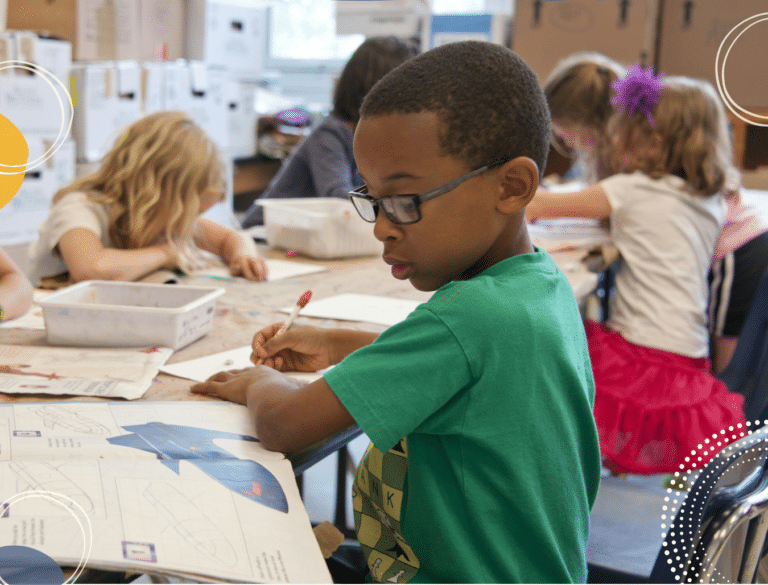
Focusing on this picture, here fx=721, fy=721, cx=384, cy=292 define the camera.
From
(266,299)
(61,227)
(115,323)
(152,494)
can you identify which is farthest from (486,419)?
(61,227)

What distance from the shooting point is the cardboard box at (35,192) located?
2454 millimetres

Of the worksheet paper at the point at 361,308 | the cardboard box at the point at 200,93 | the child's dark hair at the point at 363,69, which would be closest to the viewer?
the worksheet paper at the point at 361,308

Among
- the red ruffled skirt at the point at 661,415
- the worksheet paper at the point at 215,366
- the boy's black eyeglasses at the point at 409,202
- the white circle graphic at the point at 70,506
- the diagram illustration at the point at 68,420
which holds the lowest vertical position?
the red ruffled skirt at the point at 661,415

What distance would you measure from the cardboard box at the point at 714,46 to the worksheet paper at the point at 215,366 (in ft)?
8.38

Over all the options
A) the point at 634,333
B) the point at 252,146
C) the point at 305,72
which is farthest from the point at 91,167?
the point at 634,333

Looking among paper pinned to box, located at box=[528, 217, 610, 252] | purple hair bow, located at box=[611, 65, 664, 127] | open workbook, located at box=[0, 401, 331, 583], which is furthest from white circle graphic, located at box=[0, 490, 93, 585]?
purple hair bow, located at box=[611, 65, 664, 127]

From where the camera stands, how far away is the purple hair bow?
70.5 inches

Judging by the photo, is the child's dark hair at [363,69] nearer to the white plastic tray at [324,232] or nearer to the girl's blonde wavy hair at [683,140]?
the white plastic tray at [324,232]

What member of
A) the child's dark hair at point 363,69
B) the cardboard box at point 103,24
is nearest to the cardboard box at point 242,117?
the cardboard box at point 103,24

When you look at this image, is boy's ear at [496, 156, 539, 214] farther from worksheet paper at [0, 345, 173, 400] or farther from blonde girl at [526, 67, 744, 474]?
blonde girl at [526, 67, 744, 474]

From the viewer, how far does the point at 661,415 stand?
5.26 ft

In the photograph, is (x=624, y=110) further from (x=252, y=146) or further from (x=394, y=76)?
(x=252, y=146)

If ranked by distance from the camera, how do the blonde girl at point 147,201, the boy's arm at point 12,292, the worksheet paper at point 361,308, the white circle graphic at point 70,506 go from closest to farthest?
the white circle graphic at point 70,506
the boy's arm at point 12,292
the worksheet paper at point 361,308
the blonde girl at point 147,201

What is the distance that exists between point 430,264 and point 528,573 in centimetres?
30
